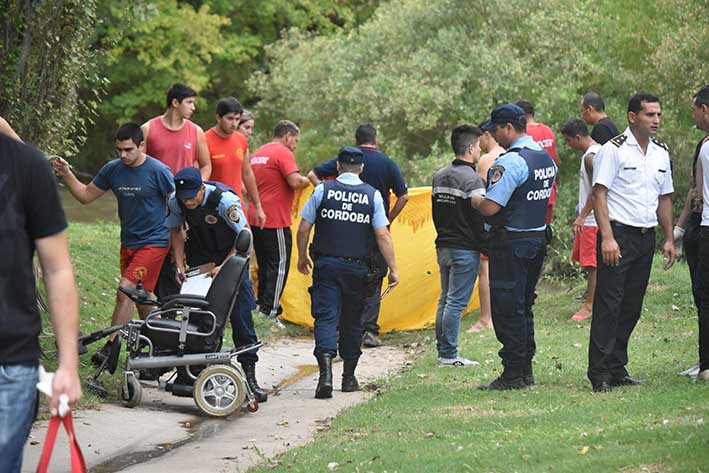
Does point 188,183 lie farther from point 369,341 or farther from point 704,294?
point 369,341

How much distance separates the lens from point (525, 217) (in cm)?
964

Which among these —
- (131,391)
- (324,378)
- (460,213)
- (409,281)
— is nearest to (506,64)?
(409,281)

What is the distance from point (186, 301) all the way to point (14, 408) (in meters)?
5.07

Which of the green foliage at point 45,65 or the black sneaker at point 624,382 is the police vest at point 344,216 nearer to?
the black sneaker at point 624,382

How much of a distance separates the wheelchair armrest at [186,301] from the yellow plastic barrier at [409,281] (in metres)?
5.30

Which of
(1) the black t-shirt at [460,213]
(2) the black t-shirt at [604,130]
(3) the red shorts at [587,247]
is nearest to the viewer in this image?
(1) the black t-shirt at [460,213]

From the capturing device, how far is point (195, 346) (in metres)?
9.84

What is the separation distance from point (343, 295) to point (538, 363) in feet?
6.12

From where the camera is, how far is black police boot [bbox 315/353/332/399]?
10.5 meters

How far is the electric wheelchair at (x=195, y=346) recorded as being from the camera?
967 cm

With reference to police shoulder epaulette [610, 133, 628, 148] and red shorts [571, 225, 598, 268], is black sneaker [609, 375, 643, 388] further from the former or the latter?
red shorts [571, 225, 598, 268]

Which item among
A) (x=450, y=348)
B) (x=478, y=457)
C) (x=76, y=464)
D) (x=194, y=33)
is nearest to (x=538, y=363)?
(x=450, y=348)

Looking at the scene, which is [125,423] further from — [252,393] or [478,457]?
[478,457]

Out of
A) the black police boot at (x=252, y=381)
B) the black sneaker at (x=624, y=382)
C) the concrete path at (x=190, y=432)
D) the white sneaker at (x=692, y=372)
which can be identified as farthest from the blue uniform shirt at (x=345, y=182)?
the white sneaker at (x=692, y=372)
